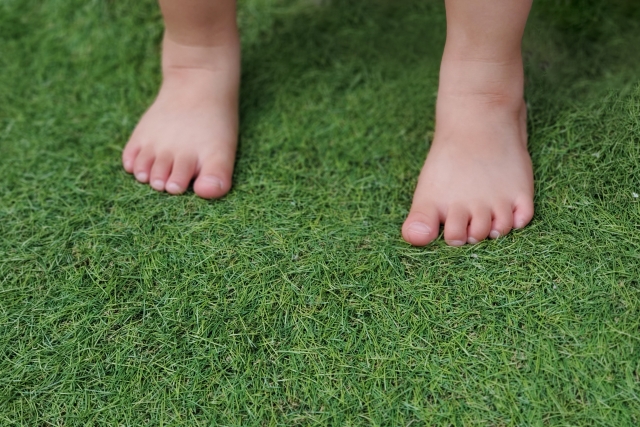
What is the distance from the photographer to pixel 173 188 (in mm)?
1439

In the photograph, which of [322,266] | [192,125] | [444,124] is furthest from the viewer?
[192,125]

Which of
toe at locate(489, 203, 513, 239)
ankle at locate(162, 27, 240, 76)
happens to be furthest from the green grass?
ankle at locate(162, 27, 240, 76)

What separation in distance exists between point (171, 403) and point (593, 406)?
30.2 inches

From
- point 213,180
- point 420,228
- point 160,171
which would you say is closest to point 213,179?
point 213,180

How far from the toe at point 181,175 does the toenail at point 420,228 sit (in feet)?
1.85

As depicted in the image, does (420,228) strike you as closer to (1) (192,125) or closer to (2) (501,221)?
(2) (501,221)

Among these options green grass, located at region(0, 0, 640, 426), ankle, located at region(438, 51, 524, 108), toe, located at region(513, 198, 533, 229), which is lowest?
→ green grass, located at region(0, 0, 640, 426)

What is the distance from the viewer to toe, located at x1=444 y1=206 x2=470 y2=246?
128 cm

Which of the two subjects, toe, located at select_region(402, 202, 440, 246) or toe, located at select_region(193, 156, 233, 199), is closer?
toe, located at select_region(402, 202, 440, 246)

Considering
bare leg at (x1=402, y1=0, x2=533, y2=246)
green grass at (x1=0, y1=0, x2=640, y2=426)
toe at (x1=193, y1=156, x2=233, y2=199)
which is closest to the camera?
green grass at (x1=0, y1=0, x2=640, y2=426)

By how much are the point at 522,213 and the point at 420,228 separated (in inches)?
9.0

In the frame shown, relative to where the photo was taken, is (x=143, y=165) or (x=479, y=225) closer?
(x=479, y=225)

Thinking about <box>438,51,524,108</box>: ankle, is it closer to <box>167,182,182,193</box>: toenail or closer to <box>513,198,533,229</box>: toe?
<box>513,198,533,229</box>: toe

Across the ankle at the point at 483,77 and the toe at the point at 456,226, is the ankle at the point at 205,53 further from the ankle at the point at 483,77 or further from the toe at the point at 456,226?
the toe at the point at 456,226
